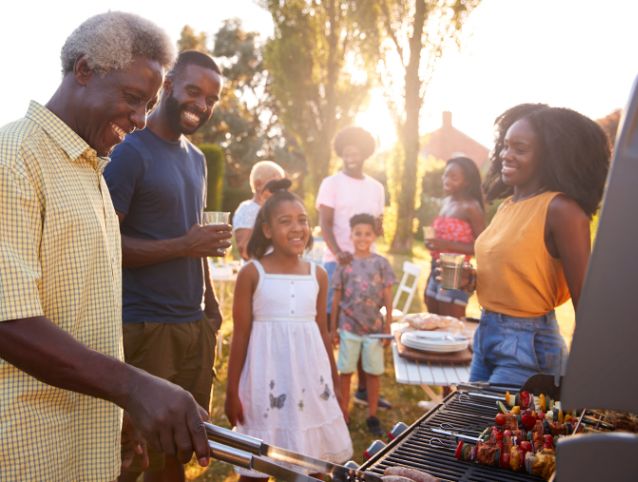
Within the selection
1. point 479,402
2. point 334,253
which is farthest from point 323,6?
point 479,402

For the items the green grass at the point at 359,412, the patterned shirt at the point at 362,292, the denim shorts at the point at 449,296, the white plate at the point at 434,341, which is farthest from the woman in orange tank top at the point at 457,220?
the white plate at the point at 434,341

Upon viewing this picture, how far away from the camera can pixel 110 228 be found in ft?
6.32

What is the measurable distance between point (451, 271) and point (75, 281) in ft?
6.63

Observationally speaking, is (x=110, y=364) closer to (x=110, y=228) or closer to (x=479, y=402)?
(x=110, y=228)

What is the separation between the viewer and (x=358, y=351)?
5.49 metres

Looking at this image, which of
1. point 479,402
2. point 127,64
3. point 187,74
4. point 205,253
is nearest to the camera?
point 127,64

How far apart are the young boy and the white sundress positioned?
1.65 metres

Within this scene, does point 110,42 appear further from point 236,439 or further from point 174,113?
point 174,113

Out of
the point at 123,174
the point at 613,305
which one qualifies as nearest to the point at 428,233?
the point at 123,174

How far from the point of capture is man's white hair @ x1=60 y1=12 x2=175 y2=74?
5.77ft

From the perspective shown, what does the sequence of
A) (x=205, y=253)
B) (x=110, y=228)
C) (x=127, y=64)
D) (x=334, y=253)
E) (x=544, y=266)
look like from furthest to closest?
(x=334, y=253)
(x=205, y=253)
(x=544, y=266)
(x=110, y=228)
(x=127, y=64)

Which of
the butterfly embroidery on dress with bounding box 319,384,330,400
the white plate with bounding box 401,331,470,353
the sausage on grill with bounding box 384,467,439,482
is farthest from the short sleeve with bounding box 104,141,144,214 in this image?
the white plate with bounding box 401,331,470,353

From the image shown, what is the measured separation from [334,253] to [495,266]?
3010 millimetres

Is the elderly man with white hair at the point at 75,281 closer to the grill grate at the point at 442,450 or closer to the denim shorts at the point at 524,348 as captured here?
the grill grate at the point at 442,450
